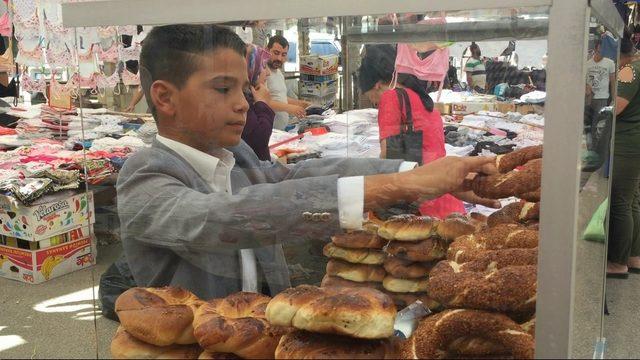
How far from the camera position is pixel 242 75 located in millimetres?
1509

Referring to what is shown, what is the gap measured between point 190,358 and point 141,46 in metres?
0.81

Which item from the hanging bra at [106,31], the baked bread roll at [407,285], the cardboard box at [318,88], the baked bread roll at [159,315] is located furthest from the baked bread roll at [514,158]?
the hanging bra at [106,31]

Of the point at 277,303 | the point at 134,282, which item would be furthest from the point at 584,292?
the point at 134,282

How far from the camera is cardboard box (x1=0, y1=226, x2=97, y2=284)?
479cm

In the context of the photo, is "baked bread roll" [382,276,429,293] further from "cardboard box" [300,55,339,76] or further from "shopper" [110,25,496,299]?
"cardboard box" [300,55,339,76]

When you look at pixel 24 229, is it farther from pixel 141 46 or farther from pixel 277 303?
pixel 277 303

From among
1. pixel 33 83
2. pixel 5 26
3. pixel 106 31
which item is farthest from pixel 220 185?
pixel 5 26

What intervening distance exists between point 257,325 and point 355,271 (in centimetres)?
28

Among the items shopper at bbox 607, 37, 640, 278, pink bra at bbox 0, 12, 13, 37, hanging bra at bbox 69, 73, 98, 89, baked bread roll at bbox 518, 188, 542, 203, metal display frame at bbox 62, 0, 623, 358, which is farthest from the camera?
pink bra at bbox 0, 12, 13, 37

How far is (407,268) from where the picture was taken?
4.77ft

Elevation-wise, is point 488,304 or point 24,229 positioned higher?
point 488,304

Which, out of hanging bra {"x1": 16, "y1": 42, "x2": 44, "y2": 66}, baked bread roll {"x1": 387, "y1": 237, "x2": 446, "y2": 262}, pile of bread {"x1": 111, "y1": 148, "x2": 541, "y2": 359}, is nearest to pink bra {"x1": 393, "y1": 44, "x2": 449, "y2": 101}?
pile of bread {"x1": 111, "y1": 148, "x2": 541, "y2": 359}

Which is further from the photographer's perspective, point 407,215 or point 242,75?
point 242,75

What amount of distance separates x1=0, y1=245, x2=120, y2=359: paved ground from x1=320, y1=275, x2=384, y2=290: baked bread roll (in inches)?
70.5
